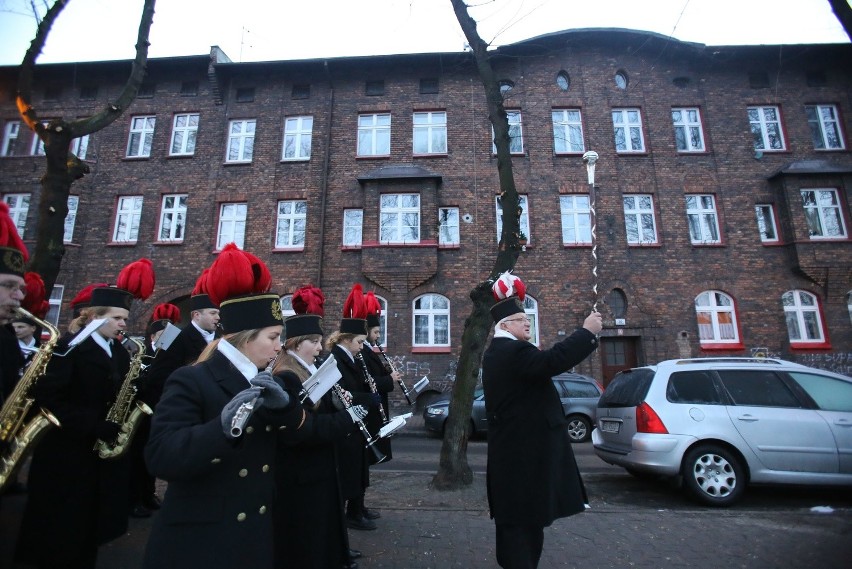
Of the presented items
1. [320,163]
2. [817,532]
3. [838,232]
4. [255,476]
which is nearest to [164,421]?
→ [255,476]

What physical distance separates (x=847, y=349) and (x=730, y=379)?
13888 mm

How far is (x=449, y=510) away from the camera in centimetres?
556

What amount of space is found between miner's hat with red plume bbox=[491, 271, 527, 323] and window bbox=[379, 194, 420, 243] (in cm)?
1306

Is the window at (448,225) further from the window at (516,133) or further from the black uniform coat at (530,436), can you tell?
the black uniform coat at (530,436)

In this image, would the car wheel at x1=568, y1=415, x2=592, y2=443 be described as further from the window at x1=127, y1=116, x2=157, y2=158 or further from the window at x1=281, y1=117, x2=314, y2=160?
the window at x1=127, y1=116, x2=157, y2=158

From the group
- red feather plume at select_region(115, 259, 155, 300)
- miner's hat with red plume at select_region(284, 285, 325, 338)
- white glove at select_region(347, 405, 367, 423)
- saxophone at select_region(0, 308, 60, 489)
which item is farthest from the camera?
red feather plume at select_region(115, 259, 155, 300)

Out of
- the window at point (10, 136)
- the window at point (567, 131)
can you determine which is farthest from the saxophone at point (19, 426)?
the window at point (10, 136)

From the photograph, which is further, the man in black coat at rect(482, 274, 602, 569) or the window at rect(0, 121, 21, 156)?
the window at rect(0, 121, 21, 156)

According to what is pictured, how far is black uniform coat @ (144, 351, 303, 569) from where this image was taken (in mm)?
1858

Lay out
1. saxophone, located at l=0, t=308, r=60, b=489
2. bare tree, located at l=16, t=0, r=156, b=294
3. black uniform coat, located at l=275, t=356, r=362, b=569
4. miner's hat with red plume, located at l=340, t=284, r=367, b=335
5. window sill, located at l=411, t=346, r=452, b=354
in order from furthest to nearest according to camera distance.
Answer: window sill, located at l=411, t=346, r=452, b=354 < bare tree, located at l=16, t=0, r=156, b=294 < miner's hat with red plume, located at l=340, t=284, r=367, b=335 < black uniform coat, located at l=275, t=356, r=362, b=569 < saxophone, located at l=0, t=308, r=60, b=489

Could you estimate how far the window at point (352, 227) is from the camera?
17281 millimetres

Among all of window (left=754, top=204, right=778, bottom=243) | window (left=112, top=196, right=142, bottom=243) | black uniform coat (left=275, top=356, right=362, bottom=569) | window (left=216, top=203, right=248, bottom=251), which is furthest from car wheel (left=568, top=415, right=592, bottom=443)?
window (left=112, top=196, right=142, bottom=243)

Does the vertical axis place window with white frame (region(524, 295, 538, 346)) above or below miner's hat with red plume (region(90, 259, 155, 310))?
above

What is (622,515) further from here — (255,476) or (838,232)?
(838,232)
